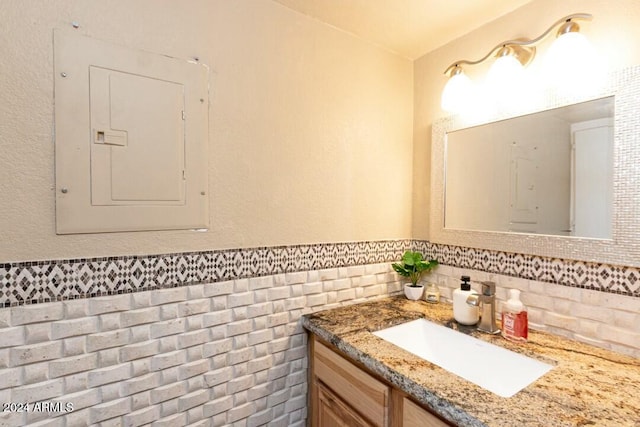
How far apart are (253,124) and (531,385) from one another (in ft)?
4.05

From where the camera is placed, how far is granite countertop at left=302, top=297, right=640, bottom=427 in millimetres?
699

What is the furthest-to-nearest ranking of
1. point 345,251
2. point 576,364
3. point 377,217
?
point 377,217 → point 345,251 → point 576,364

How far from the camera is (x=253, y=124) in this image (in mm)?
1198

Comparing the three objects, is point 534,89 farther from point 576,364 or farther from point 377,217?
point 576,364

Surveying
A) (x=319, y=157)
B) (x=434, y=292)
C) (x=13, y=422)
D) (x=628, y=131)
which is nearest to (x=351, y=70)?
(x=319, y=157)

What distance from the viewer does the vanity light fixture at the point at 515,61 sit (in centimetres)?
103

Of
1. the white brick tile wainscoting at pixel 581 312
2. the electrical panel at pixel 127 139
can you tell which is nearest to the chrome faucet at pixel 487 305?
the white brick tile wainscoting at pixel 581 312

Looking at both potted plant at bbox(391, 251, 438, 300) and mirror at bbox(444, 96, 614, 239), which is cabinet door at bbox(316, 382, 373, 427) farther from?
mirror at bbox(444, 96, 614, 239)

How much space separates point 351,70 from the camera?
1461 millimetres

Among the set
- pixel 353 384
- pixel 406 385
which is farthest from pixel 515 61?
pixel 353 384

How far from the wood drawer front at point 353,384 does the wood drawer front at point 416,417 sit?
0.22ft

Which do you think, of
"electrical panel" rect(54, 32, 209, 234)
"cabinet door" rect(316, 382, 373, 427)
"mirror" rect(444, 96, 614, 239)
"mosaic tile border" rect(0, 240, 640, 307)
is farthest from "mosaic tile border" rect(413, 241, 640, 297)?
"electrical panel" rect(54, 32, 209, 234)

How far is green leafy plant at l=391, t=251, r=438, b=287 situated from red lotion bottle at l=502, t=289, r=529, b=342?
1.44 feet

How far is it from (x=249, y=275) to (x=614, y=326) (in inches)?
49.9
